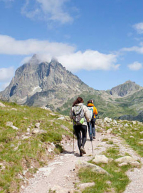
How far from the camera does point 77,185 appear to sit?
8.16 metres

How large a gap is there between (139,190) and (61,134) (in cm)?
1054

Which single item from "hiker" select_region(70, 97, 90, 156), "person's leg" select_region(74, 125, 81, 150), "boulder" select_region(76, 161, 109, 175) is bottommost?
"boulder" select_region(76, 161, 109, 175)

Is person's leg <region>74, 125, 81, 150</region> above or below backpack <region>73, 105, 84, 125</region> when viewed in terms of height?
below

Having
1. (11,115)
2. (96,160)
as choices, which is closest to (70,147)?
(96,160)

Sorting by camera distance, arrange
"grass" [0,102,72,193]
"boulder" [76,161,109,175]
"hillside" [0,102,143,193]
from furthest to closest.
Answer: "boulder" [76,161,109,175] → "grass" [0,102,72,193] → "hillside" [0,102,143,193]

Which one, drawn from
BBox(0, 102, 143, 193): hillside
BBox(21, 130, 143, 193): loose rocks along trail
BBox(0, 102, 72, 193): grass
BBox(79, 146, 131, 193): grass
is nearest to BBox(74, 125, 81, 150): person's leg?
BBox(0, 102, 143, 193): hillside

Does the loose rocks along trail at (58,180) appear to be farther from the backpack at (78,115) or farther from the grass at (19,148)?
the backpack at (78,115)

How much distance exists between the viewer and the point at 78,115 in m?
12.9

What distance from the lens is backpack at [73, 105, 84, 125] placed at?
12734 millimetres

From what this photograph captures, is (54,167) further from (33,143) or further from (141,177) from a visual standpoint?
(141,177)

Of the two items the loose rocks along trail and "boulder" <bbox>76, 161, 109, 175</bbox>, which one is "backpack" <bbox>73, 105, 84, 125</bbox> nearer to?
the loose rocks along trail

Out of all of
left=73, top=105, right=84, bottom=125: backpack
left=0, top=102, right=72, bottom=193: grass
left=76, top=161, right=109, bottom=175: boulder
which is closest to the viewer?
left=0, top=102, right=72, bottom=193: grass

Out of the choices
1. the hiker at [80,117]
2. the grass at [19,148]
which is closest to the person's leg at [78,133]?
the hiker at [80,117]

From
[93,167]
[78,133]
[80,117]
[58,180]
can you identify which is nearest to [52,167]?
[58,180]
